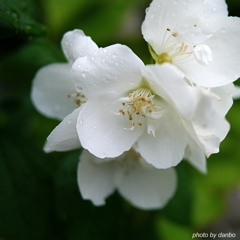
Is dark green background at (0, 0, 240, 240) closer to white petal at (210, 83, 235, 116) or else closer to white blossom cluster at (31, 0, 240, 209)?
white blossom cluster at (31, 0, 240, 209)

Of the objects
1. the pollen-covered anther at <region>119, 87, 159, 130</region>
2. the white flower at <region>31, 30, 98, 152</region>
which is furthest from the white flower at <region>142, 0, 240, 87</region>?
the white flower at <region>31, 30, 98, 152</region>

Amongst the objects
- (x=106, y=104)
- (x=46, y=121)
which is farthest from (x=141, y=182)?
(x=46, y=121)

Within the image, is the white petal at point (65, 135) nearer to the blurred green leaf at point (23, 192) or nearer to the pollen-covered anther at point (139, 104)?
the pollen-covered anther at point (139, 104)

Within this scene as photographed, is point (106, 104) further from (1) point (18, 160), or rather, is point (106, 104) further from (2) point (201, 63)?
(1) point (18, 160)

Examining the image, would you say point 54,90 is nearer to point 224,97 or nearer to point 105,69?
point 105,69

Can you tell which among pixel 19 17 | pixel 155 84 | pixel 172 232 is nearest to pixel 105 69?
pixel 155 84
